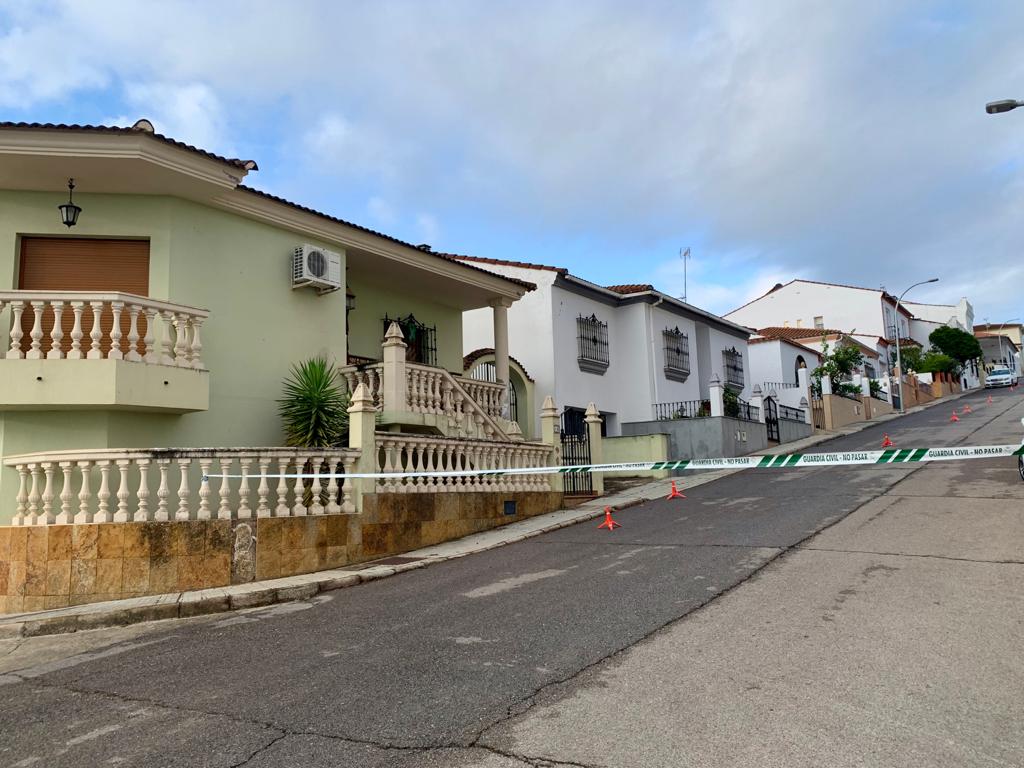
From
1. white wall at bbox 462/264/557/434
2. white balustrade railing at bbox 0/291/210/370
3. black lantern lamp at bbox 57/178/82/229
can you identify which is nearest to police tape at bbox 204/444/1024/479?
white balustrade railing at bbox 0/291/210/370

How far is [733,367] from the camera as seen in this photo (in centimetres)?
2878

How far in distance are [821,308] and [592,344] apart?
119 feet

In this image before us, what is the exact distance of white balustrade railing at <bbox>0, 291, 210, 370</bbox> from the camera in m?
8.94

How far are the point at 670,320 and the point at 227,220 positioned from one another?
53.3 feet

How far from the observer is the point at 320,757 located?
370cm

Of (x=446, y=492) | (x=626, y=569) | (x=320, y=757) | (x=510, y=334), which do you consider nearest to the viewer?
(x=320, y=757)

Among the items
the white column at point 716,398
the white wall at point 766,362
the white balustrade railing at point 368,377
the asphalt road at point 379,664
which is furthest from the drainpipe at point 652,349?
the asphalt road at point 379,664

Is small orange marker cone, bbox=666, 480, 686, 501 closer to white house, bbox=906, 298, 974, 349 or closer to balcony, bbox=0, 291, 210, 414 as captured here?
balcony, bbox=0, 291, 210, 414

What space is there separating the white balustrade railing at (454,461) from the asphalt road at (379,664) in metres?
1.47

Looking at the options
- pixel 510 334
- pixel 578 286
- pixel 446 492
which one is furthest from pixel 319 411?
pixel 578 286

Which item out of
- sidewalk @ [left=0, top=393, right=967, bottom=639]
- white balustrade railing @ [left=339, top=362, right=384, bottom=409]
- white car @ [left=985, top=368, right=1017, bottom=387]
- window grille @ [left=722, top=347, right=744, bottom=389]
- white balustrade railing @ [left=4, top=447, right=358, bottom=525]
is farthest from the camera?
white car @ [left=985, top=368, right=1017, bottom=387]

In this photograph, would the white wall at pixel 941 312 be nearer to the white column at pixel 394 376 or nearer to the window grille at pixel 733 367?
the window grille at pixel 733 367

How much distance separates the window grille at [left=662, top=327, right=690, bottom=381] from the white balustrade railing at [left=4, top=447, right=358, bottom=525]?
624 inches

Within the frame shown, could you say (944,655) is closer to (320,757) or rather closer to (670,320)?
(320,757)
